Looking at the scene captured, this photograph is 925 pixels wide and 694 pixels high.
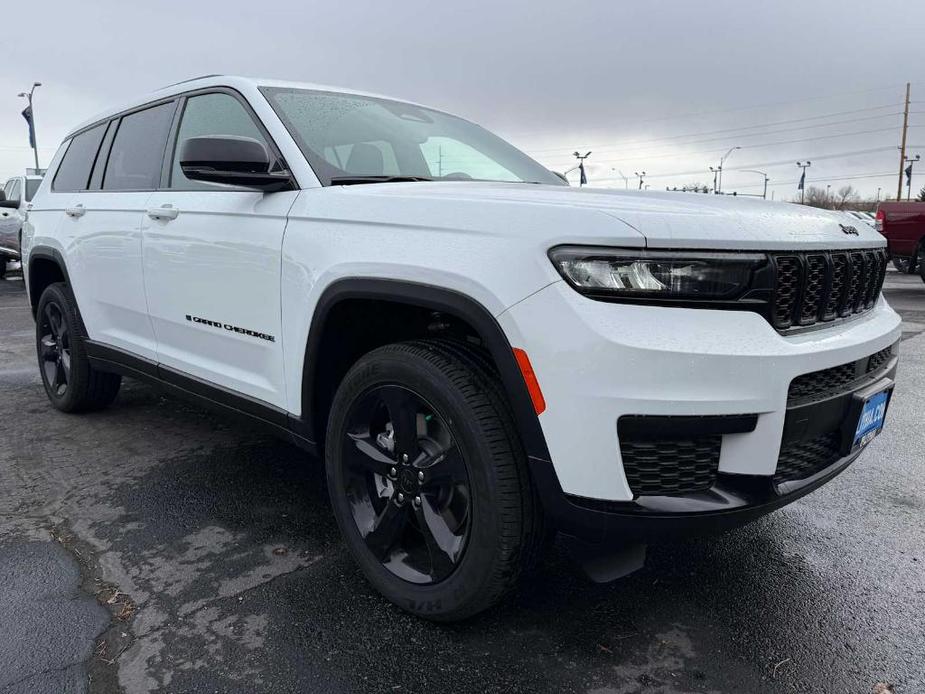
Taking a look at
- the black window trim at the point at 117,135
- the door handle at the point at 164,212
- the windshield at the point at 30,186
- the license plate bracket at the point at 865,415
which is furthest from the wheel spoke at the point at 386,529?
the windshield at the point at 30,186

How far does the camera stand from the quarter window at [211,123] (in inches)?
117

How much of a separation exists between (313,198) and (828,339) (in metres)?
1.70

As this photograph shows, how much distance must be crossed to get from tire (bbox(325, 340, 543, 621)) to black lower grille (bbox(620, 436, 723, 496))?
310 mm

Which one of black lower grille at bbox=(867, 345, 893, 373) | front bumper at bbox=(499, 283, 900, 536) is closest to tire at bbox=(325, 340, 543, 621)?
front bumper at bbox=(499, 283, 900, 536)

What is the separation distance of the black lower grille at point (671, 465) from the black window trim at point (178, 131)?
1.58 meters

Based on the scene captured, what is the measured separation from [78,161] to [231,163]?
259 cm

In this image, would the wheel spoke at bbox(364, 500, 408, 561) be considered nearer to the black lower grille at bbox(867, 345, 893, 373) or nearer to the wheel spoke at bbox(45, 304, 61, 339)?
the black lower grille at bbox(867, 345, 893, 373)

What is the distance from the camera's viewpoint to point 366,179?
8.89 ft

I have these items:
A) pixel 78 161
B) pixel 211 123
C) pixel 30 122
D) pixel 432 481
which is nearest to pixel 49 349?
pixel 78 161

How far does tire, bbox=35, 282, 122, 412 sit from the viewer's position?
429 cm

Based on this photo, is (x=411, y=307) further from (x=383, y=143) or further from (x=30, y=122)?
(x=30, y=122)

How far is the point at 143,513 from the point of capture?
122 inches

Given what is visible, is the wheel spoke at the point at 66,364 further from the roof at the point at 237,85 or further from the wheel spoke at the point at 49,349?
the roof at the point at 237,85

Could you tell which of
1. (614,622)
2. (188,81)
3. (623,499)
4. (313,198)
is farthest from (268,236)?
(614,622)
